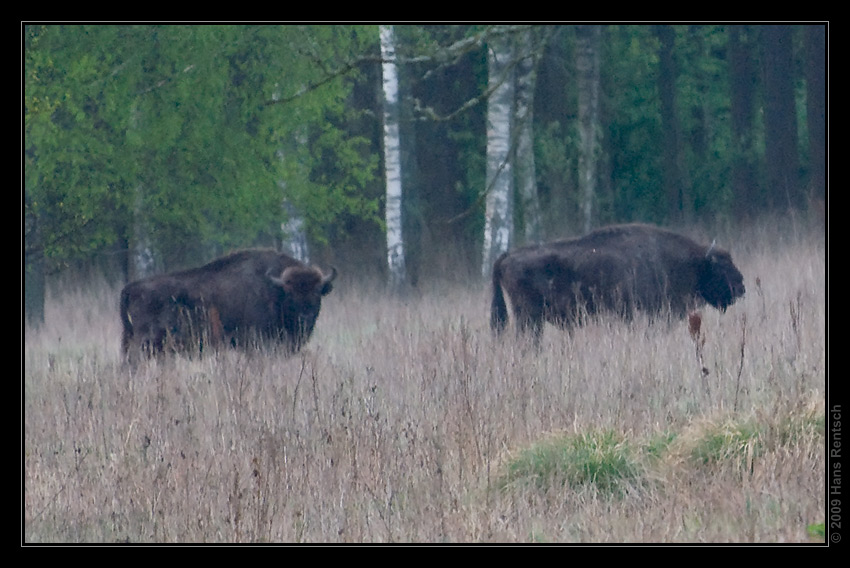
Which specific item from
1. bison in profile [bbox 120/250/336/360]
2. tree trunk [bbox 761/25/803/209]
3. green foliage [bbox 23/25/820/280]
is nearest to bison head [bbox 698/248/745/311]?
green foliage [bbox 23/25/820/280]

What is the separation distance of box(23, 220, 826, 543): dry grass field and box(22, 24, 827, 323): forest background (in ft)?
11.6

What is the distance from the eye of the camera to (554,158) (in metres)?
19.4

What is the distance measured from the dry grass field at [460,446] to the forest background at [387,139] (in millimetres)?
3533

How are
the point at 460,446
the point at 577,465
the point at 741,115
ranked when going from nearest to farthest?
1. the point at 577,465
2. the point at 460,446
3. the point at 741,115

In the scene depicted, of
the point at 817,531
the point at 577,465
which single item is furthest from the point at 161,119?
the point at 817,531

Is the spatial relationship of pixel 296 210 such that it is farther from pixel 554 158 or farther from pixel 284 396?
pixel 284 396

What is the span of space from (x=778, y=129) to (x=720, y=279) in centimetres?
1175

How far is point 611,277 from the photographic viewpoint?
34.3 ft

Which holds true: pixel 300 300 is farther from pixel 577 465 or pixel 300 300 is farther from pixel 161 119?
pixel 577 465

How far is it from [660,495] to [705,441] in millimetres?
451

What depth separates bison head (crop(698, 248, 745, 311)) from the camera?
35.4 feet

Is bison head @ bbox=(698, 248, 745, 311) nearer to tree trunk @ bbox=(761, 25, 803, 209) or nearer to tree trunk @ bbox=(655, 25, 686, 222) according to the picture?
tree trunk @ bbox=(761, 25, 803, 209)

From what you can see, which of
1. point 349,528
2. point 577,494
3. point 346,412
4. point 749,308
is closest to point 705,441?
point 577,494

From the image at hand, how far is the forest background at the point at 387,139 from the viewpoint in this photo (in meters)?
13.0
